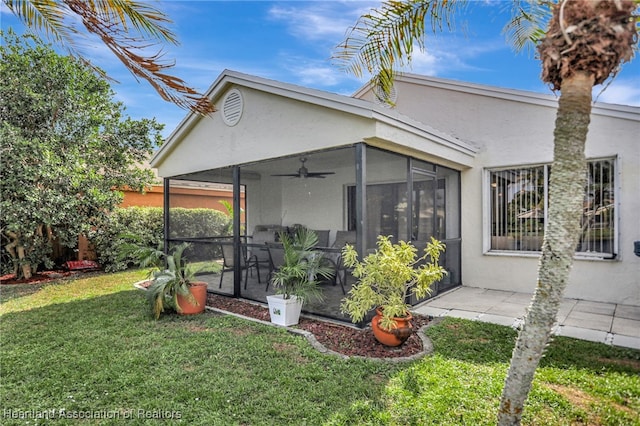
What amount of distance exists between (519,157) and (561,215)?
5805mm

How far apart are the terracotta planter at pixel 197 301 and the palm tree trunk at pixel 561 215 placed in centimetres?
521

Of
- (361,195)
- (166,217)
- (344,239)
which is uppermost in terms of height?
(361,195)

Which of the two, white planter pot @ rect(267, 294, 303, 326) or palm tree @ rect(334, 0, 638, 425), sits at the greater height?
palm tree @ rect(334, 0, 638, 425)

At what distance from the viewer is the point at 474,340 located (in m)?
4.59

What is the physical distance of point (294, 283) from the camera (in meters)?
5.49

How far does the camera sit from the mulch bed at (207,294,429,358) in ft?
14.1

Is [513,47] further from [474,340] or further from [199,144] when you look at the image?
[199,144]

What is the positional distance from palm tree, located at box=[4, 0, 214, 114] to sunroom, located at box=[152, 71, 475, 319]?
2026 mm

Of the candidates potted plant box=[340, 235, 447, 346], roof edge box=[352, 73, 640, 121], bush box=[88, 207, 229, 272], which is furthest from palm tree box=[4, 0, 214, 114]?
bush box=[88, 207, 229, 272]

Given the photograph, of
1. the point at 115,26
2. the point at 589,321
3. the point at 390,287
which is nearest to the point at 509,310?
the point at 589,321

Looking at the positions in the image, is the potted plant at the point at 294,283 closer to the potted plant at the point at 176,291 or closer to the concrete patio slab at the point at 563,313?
the potted plant at the point at 176,291

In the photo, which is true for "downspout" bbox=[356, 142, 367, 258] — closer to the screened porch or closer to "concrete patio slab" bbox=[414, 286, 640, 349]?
the screened porch

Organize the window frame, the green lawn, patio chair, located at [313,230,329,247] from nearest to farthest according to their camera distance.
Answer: the green lawn, the window frame, patio chair, located at [313,230,329,247]

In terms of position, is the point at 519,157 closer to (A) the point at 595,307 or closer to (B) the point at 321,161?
(A) the point at 595,307
